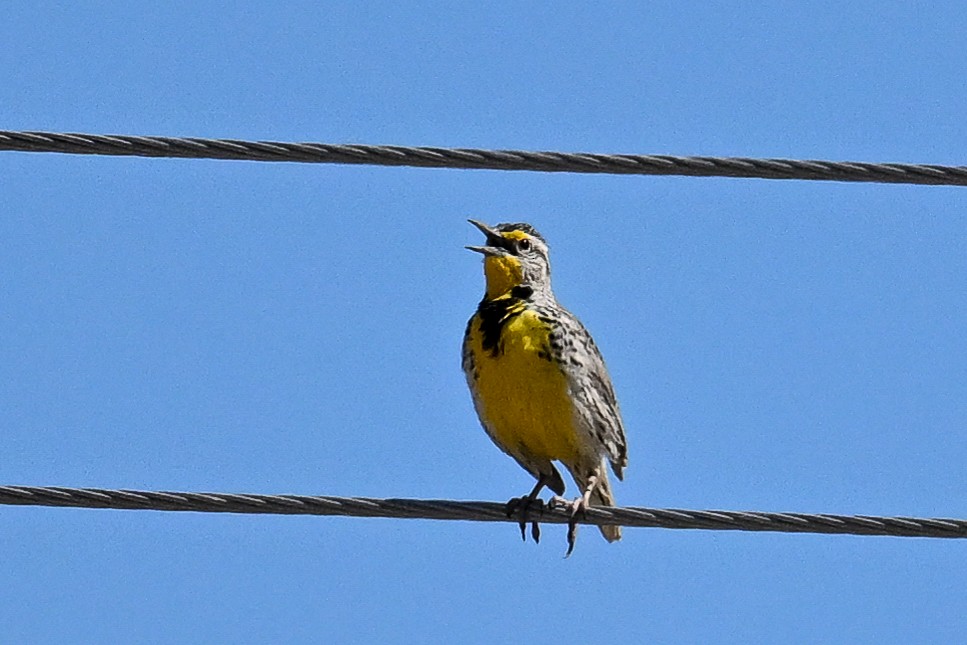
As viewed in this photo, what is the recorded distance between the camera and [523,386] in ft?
33.2

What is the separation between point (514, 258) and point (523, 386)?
1.08 metres

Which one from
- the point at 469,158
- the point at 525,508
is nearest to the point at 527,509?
the point at 525,508

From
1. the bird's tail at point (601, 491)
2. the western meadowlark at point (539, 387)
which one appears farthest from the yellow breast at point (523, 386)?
the bird's tail at point (601, 491)

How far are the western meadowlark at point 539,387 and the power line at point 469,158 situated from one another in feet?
9.03

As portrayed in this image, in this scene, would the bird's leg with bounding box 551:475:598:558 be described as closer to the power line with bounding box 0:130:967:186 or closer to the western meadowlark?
the western meadowlark

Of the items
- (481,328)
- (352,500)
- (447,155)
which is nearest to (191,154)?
(447,155)

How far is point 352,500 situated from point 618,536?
3.97m

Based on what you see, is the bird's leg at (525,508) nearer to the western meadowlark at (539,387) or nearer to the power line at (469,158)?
the western meadowlark at (539,387)

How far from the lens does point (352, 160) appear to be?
7.39 m

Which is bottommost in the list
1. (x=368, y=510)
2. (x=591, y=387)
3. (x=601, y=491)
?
(x=368, y=510)

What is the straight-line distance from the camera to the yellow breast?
33.3 ft

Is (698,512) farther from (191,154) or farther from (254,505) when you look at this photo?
(191,154)

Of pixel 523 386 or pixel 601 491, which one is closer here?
pixel 523 386

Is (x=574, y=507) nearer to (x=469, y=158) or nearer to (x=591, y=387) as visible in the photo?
(x=591, y=387)
